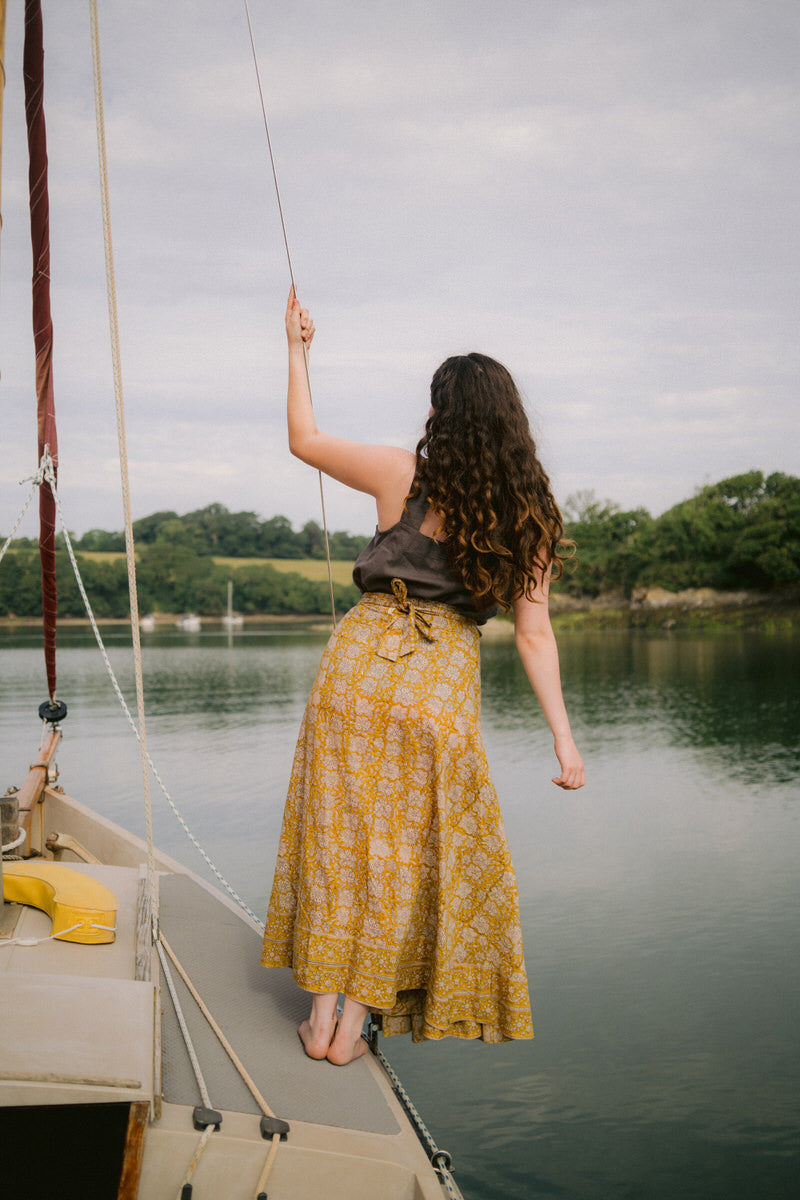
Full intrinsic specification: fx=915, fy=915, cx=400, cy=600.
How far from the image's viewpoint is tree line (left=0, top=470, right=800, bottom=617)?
70312mm

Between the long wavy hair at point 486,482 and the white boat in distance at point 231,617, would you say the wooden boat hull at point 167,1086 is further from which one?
the white boat in distance at point 231,617

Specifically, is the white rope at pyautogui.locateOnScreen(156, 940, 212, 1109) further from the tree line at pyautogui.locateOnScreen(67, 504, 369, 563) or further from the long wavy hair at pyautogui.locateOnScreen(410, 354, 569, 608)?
the tree line at pyautogui.locateOnScreen(67, 504, 369, 563)

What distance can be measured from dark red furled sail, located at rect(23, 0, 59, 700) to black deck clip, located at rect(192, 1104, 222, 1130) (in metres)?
3.63

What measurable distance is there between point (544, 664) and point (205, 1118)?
133cm

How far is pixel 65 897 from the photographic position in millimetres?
2418

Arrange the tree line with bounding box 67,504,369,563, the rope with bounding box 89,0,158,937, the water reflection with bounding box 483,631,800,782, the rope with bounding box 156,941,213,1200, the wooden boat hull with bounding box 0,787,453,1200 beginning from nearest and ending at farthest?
1. the wooden boat hull with bounding box 0,787,453,1200
2. the rope with bounding box 156,941,213,1200
3. the rope with bounding box 89,0,158,937
4. the water reflection with bounding box 483,631,800,782
5. the tree line with bounding box 67,504,369,563

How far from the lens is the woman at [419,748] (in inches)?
89.3

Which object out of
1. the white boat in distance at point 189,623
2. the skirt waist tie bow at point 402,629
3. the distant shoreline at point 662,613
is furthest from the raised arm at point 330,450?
the white boat in distance at point 189,623

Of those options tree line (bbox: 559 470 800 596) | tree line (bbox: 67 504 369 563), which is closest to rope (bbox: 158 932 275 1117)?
tree line (bbox: 559 470 800 596)

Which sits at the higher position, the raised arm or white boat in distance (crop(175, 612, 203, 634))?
the raised arm

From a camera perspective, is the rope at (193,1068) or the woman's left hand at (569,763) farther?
the woman's left hand at (569,763)

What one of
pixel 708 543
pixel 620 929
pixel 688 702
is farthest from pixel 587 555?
pixel 620 929

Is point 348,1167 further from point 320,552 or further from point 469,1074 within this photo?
point 320,552

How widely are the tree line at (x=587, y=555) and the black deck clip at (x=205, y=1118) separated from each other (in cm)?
5519
